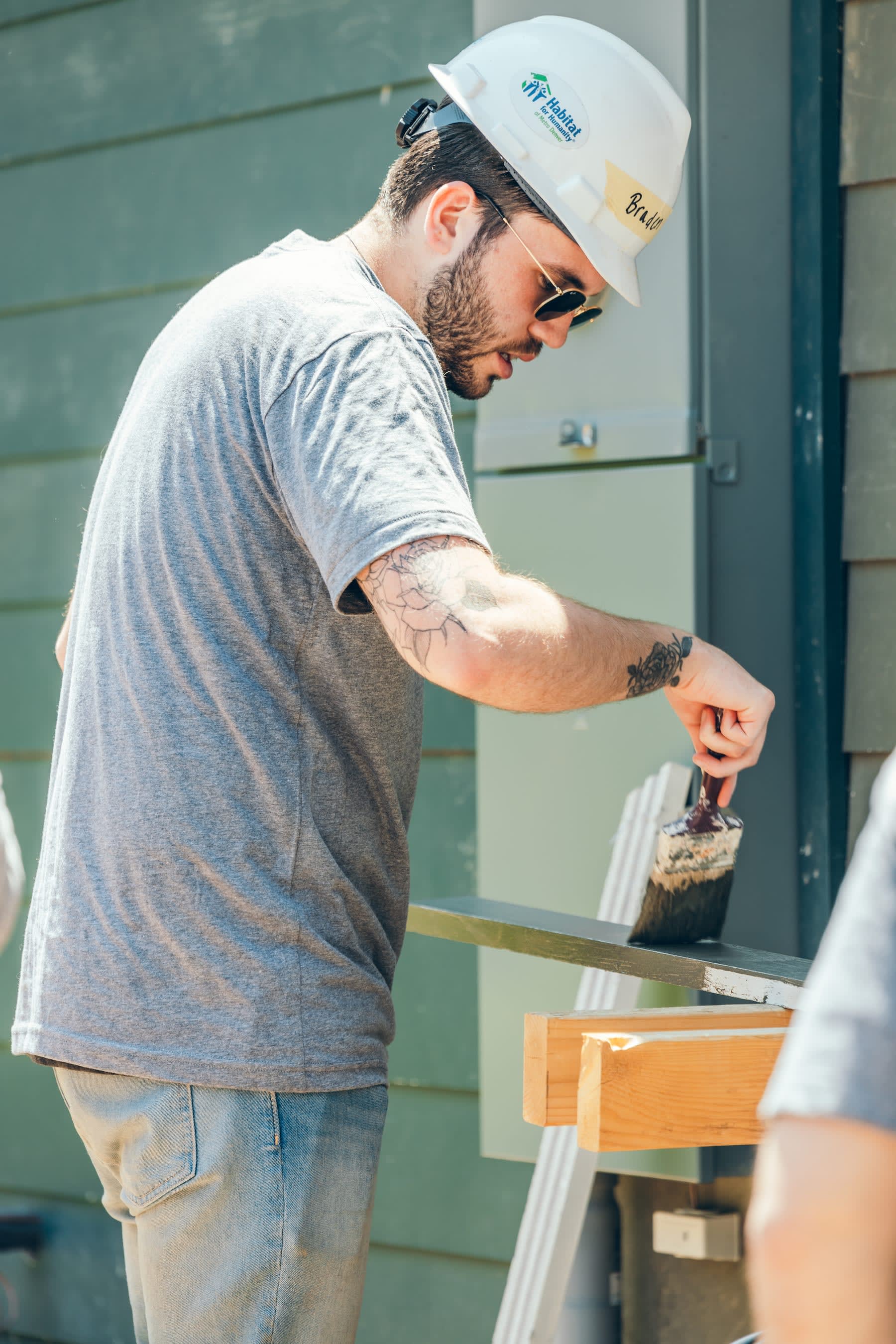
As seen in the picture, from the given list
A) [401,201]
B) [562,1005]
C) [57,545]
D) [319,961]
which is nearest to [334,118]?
[57,545]

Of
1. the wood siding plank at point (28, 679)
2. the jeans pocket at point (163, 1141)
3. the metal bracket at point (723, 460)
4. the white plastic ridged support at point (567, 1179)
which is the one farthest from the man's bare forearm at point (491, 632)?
the wood siding plank at point (28, 679)

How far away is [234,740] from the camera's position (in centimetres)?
149

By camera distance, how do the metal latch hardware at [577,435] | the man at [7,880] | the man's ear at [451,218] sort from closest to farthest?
1. the man at [7,880]
2. the man's ear at [451,218]
3. the metal latch hardware at [577,435]

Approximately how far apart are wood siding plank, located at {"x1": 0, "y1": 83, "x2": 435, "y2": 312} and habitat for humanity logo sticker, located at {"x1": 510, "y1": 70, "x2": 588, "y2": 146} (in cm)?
115

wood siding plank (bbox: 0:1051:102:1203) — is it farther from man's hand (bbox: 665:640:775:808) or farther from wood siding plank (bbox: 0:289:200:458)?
man's hand (bbox: 665:640:775:808)

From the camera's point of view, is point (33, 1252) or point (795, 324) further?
point (33, 1252)

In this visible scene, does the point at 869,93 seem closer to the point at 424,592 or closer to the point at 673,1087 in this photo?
the point at 424,592

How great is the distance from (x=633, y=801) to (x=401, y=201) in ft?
3.41

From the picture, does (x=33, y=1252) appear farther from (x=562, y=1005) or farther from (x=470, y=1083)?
(x=562, y=1005)

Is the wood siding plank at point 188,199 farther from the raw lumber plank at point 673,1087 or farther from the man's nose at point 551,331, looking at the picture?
the raw lumber plank at point 673,1087

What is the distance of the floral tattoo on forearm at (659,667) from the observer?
1.57 metres

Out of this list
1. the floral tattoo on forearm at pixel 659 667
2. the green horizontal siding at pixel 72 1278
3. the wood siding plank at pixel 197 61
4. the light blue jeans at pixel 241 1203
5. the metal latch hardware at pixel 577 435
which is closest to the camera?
the light blue jeans at pixel 241 1203

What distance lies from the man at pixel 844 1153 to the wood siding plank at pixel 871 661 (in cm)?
168

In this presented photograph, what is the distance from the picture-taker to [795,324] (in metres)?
2.39
